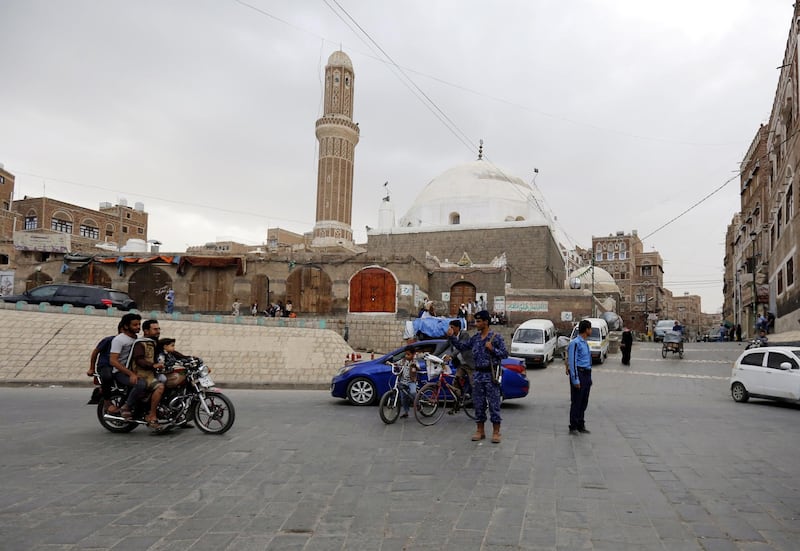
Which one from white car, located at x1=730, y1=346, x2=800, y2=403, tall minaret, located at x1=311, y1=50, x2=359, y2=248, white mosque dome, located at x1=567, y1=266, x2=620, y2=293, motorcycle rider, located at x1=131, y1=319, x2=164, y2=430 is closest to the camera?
motorcycle rider, located at x1=131, y1=319, x2=164, y2=430

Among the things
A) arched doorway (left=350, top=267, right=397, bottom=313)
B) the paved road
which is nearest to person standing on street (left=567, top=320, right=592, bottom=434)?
the paved road

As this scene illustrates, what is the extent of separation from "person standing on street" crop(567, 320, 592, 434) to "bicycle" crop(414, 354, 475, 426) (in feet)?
4.53

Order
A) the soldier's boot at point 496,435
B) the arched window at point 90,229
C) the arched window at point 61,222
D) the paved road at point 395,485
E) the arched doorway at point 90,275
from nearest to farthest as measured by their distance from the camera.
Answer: the paved road at point 395,485 < the soldier's boot at point 496,435 < the arched doorway at point 90,275 < the arched window at point 61,222 < the arched window at point 90,229

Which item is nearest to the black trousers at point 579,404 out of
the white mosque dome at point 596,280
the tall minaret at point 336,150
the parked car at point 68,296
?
the parked car at point 68,296

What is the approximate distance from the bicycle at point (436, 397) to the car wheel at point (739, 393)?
22.2 feet

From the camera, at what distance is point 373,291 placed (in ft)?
82.5

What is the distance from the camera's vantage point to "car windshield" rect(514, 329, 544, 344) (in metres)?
20.0

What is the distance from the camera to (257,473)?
5.11 m

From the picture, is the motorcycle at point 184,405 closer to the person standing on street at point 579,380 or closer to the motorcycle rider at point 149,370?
the motorcycle rider at point 149,370

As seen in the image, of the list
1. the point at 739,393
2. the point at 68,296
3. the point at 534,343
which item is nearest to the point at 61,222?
the point at 68,296

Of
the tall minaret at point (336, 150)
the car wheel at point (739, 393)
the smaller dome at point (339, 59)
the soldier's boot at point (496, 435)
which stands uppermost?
the smaller dome at point (339, 59)

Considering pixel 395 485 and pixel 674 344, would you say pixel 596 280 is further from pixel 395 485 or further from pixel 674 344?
pixel 395 485

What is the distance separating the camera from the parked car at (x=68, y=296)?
19438mm

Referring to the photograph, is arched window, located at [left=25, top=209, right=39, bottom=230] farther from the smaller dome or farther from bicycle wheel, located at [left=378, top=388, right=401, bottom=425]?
bicycle wheel, located at [left=378, top=388, right=401, bottom=425]
